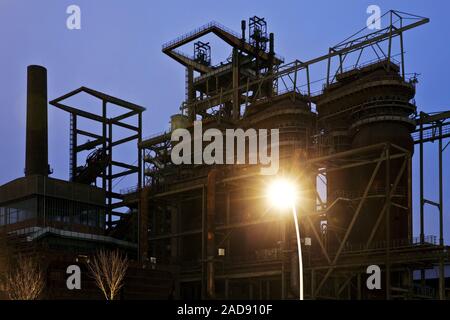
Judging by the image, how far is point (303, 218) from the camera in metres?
68.3

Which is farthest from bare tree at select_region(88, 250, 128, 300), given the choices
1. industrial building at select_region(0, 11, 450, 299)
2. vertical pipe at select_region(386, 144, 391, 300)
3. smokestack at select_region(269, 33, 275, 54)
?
smokestack at select_region(269, 33, 275, 54)

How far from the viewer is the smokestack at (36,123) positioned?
90750 millimetres

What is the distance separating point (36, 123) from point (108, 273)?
3230cm

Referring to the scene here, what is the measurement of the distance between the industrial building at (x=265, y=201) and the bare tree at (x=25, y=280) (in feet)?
8.40

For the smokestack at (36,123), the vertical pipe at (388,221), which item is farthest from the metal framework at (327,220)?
the smokestack at (36,123)

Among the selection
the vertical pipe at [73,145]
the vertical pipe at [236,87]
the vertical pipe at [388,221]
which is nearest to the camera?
the vertical pipe at [388,221]

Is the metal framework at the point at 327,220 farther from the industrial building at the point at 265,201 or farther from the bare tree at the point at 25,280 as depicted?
the bare tree at the point at 25,280

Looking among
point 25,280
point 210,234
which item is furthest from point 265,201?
point 25,280

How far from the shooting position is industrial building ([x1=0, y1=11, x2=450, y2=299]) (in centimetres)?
6406

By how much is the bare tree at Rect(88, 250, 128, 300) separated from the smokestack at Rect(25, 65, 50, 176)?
25.9 metres

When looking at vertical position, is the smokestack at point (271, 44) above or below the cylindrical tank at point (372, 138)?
above

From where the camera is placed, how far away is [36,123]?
9194cm
